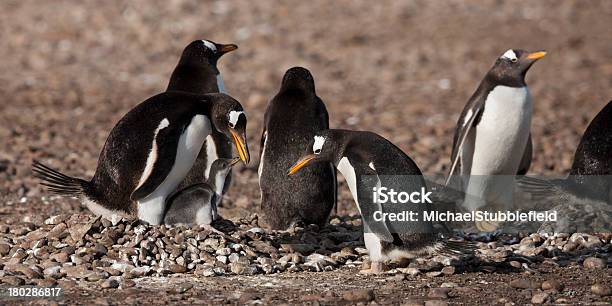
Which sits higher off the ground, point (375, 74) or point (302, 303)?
point (375, 74)

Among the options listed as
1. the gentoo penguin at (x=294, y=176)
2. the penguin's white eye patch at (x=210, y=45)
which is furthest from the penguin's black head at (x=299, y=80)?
the penguin's white eye patch at (x=210, y=45)

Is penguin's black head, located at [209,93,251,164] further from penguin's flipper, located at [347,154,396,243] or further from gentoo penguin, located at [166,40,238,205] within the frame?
penguin's flipper, located at [347,154,396,243]

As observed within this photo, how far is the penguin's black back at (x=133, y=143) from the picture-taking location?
22.9 feet

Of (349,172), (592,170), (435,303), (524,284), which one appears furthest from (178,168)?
(592,170)

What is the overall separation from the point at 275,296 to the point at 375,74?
9.55m

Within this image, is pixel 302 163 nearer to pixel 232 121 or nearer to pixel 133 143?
pixel 232 121

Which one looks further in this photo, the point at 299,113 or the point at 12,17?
the point at 12,17

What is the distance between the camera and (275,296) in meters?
6.19

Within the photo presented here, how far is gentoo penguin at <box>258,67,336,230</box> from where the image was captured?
7629 millimetres

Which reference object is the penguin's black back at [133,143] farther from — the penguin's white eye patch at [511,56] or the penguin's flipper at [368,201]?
the penguin's white eye patch at [511,56]

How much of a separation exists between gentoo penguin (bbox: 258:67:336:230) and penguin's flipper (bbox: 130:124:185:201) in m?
0.93

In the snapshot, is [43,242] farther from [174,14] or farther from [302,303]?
[174,14]

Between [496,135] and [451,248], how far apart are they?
2.17 m

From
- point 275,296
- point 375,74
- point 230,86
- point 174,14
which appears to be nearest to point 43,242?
point 275,296
